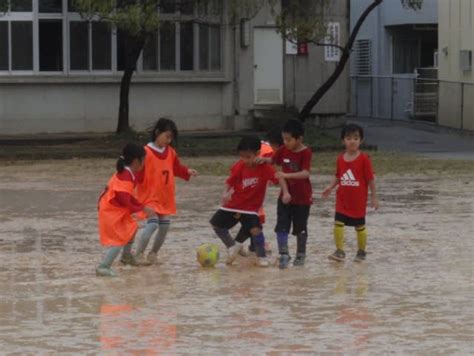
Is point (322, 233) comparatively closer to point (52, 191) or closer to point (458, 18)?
point (52, 191)

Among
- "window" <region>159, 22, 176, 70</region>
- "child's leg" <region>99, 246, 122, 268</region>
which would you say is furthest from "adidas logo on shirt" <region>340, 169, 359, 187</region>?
"window" <region>159, 22, 176, 70</region>

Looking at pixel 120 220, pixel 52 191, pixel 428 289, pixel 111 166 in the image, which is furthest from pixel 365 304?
pixel 111 166

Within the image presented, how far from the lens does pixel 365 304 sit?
961cm

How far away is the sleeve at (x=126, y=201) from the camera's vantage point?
1111cm

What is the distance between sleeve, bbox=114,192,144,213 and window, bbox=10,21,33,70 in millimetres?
19036

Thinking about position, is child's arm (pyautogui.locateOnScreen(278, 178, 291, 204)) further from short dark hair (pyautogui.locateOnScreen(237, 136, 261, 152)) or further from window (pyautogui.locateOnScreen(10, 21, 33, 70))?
window (pyautogui.locateOnScreen(10, 21, 33, 70))

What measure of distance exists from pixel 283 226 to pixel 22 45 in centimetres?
1890

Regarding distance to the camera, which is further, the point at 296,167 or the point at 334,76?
the point at 334,76

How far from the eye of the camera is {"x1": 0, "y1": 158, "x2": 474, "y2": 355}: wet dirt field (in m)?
8.31

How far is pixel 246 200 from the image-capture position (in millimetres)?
11805

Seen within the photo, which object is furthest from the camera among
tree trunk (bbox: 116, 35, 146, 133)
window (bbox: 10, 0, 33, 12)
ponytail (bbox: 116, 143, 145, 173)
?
window (bbox: 10, 0, 33, 12)

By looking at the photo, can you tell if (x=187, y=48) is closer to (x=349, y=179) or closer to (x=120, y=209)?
(x=349, y=179)

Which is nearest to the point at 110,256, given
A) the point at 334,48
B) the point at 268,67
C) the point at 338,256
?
the point at 338,256

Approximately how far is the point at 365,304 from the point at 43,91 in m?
21.3
